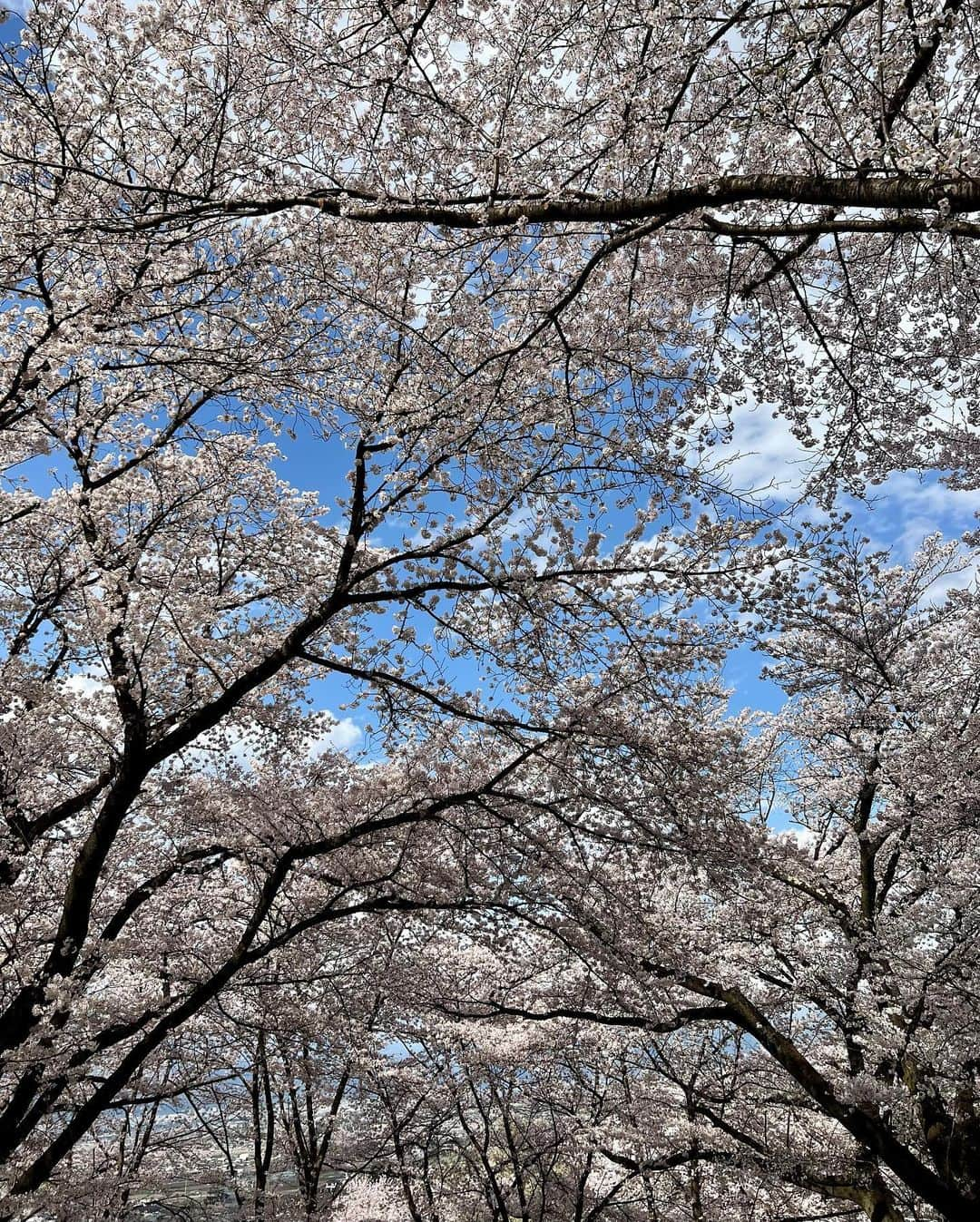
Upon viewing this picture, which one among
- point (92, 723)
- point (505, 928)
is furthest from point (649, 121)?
point (92, 723)

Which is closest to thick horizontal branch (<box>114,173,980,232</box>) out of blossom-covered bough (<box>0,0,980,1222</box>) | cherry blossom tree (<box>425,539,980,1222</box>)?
blossom-covered bough (<box>0,0,980,1222</box>)

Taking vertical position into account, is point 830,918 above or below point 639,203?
below

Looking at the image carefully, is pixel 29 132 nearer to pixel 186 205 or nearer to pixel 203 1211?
pixel 186 205

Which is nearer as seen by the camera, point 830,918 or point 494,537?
point 494,537

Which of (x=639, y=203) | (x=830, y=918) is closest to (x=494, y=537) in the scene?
(x=639, y=203)

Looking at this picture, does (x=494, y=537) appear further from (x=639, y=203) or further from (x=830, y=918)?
(x=830, y=918)

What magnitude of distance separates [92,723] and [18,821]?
101 centimetres

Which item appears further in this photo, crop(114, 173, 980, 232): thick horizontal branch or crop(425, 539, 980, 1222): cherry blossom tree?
crop(425, 539, 980, 1222): cherry blossom tree

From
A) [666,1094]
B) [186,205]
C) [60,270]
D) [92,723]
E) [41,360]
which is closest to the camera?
[186,205]

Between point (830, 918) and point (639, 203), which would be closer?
point (639, 203)

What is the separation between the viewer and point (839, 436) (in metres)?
5.70

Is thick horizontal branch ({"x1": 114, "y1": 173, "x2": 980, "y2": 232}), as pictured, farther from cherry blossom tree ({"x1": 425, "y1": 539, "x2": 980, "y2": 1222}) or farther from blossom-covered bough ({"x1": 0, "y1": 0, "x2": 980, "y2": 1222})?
cherry blossom tree ({"x1": 425, "y1": 539, "x2": 980, "y2": 1222})

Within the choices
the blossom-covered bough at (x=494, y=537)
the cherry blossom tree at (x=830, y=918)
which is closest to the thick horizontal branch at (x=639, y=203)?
the blossom-covered bough at (x=494, y=537)

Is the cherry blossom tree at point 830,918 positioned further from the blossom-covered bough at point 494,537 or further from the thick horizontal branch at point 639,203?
the thick horizontal branch at point 639,203
